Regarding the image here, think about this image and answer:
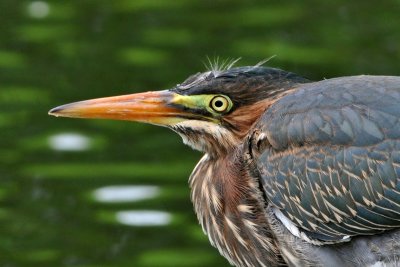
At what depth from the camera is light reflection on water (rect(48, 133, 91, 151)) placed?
13539 mm

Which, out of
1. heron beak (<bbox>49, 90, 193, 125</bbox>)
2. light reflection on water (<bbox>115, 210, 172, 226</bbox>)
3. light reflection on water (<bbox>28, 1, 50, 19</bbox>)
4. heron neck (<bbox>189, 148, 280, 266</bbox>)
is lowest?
light reflection on water (<bbox>115, 210, 172, 226</bbox>)

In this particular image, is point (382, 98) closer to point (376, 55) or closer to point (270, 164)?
point (270, 164)

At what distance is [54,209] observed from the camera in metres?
12.5

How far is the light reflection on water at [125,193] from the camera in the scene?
12727 millimetres

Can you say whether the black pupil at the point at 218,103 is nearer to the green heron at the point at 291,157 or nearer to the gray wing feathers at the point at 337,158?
the green heron at the point at 291,157

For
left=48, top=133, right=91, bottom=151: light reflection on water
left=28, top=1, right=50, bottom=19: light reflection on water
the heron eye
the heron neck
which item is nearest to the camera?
the heron neck

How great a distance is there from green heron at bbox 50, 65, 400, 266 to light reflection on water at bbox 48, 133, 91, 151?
4.13 meters

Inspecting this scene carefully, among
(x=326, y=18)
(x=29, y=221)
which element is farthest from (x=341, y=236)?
(x=326, y=18)

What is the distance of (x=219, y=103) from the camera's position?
30.2 feet

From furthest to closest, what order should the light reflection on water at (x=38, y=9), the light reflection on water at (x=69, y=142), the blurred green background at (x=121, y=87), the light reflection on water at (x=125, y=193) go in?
the light reflection on water at (x=38, y=9) → the light reflection on water at (x=69, y=142) → the light reflection on water at (x=125, y=193) → the blurred green background at (x=121, y=87)

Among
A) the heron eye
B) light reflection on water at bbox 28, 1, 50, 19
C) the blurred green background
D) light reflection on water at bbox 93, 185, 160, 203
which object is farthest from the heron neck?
light reflection on water at bbox 28, 1, 50, 19

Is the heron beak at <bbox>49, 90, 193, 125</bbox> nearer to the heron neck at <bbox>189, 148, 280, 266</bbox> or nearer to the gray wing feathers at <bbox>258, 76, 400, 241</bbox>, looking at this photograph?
the heron neck at <bbox>189, 148, 280, 266</bbox>

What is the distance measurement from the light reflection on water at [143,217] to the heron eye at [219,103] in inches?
130

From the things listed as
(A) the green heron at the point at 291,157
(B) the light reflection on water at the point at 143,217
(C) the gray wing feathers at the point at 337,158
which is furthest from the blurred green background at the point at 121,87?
(C) the gray wing feathers at the point at 337,158
